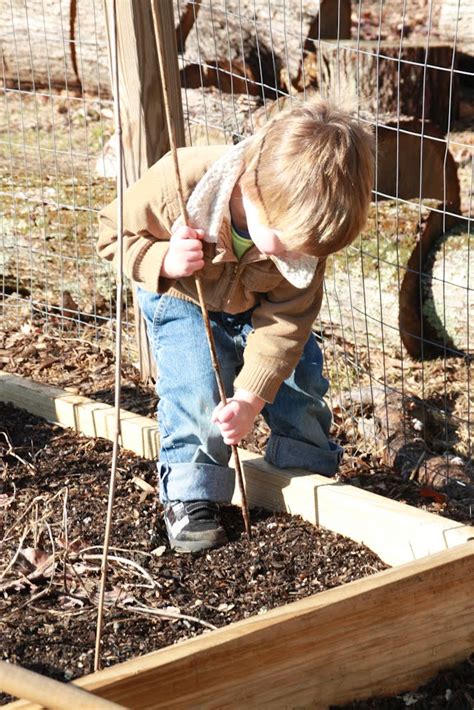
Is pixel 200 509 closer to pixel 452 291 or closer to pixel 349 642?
pixel 349 642

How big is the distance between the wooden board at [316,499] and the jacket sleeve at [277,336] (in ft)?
1.11

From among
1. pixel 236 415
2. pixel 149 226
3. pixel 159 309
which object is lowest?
pixel 236 415

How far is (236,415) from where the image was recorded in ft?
8.88

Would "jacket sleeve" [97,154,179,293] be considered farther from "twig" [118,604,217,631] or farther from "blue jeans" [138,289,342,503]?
"twig" [118,604,217,631]

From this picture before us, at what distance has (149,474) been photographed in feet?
10.6

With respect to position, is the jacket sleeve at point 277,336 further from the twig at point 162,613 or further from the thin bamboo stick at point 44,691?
the thin bamboo stick at point 44,691

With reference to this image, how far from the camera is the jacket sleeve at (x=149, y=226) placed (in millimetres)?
2648

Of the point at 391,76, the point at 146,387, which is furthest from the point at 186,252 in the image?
the point at 391,76

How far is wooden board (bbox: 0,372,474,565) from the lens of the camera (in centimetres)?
259

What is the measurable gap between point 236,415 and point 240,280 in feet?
1.23

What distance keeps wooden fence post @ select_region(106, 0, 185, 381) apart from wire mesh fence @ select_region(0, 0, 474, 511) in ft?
0.89

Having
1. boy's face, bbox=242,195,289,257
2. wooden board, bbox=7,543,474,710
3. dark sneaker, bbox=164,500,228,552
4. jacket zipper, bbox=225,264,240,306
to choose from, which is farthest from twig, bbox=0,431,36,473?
wooden board, bbox=7,543,474,710

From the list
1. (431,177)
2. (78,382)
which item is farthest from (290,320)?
(431,177)

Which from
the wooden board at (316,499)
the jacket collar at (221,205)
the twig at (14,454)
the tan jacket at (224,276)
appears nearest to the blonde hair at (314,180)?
the jacket collar at (221,205)
